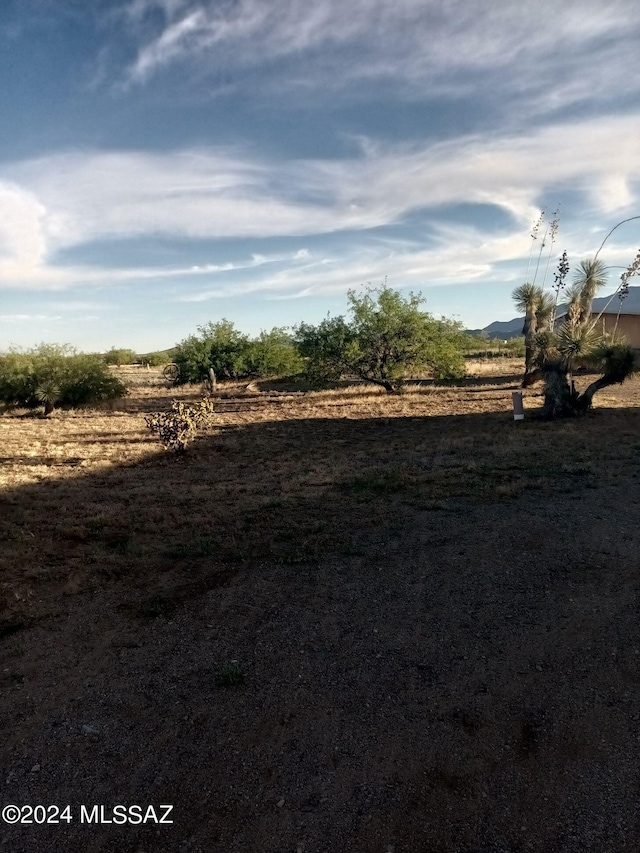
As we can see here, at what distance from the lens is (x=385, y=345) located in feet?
96.8

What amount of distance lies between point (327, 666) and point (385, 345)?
84.3 feet

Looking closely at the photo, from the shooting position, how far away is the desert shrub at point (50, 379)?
2761 centimetres

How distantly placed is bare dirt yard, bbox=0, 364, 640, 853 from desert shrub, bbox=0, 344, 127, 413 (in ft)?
58.6

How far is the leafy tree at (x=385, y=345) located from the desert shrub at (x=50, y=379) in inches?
482

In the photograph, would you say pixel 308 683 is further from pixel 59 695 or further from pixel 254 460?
pixel 254 460

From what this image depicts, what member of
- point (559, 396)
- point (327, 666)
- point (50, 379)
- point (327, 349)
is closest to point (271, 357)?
point (327, 349)

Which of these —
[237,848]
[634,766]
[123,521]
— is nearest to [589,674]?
[634,766]

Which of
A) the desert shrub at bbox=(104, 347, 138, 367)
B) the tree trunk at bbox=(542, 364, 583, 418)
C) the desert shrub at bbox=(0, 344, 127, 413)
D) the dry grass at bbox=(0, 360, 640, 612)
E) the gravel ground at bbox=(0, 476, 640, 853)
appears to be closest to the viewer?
the gravel ground at bbox=(0, 476, 640, 853)

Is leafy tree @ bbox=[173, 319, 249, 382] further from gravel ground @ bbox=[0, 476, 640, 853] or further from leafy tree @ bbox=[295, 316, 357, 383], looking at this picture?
gravel ground @ bbox=[0, 476, 640, 853]

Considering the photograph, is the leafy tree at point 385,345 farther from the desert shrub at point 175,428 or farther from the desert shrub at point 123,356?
the desert shrub at point 123,356

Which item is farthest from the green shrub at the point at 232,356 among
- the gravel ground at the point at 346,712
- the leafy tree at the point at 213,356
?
the gravel ground at the point at 346,712

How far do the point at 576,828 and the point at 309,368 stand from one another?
1110 inches

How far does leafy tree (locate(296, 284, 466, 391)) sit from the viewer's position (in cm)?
2897

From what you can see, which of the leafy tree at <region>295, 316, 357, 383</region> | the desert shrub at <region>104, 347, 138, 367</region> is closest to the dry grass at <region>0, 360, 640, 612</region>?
the leafy tree at <region>295, 316, 357, 383</region>
